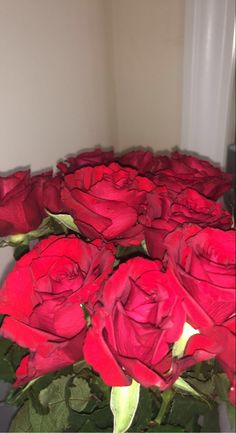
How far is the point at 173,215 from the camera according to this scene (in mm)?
448

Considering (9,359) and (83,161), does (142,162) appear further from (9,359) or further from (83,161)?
(9,359)

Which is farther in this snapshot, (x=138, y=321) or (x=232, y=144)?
(x=232, y=144)

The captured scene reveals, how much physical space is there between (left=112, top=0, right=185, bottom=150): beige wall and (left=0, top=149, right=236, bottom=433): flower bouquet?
20.9 inches

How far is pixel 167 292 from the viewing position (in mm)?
371

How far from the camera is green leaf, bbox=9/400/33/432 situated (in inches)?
21.1

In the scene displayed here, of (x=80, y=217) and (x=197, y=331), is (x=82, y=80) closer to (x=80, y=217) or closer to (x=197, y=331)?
(x=80, y=217)

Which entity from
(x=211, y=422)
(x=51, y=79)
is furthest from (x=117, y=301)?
(x=51, y=79)

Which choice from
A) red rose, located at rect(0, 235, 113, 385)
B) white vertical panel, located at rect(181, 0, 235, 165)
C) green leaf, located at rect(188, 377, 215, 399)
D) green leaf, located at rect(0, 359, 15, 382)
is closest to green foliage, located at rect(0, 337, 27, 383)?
green leaf, located at rect(0, 359, 15, 382)

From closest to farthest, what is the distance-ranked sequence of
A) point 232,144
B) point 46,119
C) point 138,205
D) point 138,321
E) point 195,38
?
point 138,321
point 138,205
point 46,119
point 195,38
point 232,144

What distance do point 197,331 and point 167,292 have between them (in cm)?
6

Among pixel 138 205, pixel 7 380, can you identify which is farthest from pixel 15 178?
pixel 7 380

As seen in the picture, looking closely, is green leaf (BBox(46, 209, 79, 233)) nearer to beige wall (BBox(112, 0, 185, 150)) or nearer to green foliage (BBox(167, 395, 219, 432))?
green foliage (BBox(167, 395, 219, 432))

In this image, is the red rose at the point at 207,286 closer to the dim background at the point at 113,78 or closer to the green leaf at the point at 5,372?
the green leaf at the point at 5,372

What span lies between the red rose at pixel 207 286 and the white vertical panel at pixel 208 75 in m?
0.63
